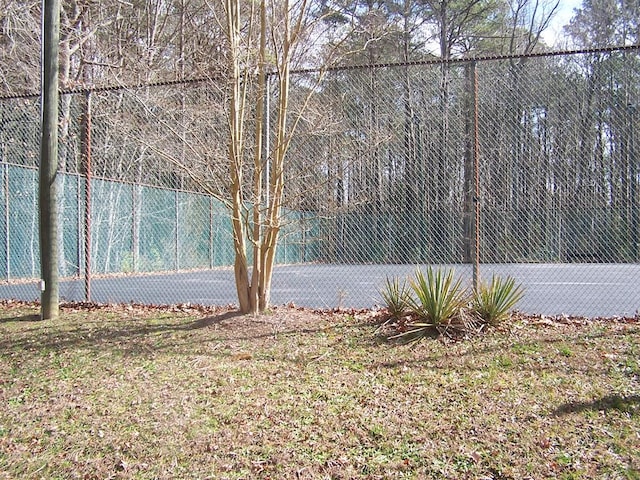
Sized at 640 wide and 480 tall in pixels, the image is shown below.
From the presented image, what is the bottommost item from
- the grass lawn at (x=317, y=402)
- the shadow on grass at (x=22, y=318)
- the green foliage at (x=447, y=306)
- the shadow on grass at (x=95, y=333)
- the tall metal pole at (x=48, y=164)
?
the grass lawn at (x=317, y=402)

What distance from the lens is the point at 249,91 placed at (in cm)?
634

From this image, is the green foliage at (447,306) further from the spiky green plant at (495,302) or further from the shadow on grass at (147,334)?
the shadow on grass at (147,334)

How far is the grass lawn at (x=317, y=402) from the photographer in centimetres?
280

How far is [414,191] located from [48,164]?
14811 millimetres

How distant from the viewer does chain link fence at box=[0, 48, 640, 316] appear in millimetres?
12609

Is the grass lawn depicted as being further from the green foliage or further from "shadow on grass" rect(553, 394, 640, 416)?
the green foliage

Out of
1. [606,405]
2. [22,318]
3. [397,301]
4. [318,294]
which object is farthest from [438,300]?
[318,294]

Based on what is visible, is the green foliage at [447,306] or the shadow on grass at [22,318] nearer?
the green foliage at [447,306]

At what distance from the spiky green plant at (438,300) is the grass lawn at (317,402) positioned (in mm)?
249

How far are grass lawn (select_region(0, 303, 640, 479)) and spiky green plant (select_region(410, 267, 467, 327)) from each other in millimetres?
249

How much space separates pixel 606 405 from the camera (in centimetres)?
327

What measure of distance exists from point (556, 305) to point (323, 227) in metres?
9.85

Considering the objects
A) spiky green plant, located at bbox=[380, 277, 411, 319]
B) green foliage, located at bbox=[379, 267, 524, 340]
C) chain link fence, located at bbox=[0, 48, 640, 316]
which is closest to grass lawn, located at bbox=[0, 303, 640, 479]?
green foliage, located at bbox=[379, 267, 524, 340]

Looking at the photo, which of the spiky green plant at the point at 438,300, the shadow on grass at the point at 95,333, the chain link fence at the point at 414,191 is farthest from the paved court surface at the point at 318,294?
the shadow on grass at the point at 95,333
